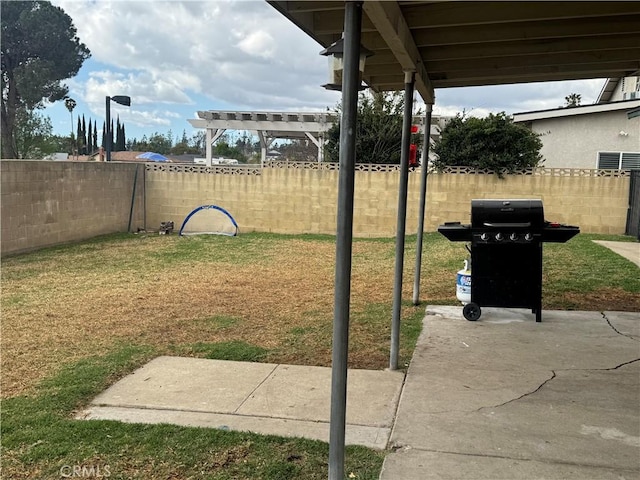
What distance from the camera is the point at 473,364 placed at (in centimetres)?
466

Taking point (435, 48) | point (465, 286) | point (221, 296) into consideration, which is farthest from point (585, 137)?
point (221, 296)

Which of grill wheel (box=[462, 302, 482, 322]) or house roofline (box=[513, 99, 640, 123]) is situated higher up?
house roofline (box=[513, 99, 640, 123])

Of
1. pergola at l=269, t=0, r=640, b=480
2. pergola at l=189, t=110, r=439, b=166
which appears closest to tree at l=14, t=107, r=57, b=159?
pergola at l=189, t=110, r=439, b=166

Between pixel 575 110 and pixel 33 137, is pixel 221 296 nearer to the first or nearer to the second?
pixel 575 110

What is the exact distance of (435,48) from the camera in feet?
16.3

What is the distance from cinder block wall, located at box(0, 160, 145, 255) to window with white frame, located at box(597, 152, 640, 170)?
12466 mm

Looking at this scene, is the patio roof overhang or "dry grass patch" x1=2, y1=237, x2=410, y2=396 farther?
"dry grass patch" x1=2, y1=237, x2=410, y2=396

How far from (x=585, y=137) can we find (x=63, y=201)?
13.5m

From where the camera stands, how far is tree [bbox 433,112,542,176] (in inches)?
506

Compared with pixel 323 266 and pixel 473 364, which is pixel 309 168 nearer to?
pixel 323 266

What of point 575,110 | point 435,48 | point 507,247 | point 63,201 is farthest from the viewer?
point 575,110

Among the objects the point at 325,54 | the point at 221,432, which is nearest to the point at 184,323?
the point at 221,432

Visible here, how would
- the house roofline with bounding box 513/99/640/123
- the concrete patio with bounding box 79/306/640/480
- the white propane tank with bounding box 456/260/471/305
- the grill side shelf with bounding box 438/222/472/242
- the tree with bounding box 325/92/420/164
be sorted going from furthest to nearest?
the tree with bounding box 325/92/420/164 < the house roofline with bounding box 513/99/640/123 < the white propane tank with bounding box 456/260/471/305 < the grill side shelf with bounding box 438/222/472/242 < the concrete patio with bounding box 79/306/640/480

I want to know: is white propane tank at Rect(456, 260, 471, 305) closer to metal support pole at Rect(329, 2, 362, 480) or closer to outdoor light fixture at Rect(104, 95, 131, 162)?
metal support pole at Rect(329, 2, 362, 480)
